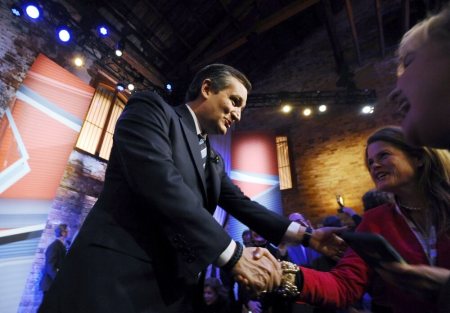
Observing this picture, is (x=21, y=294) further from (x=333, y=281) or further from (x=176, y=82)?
(x=176, y=82)

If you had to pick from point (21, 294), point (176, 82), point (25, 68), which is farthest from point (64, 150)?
point (176, 82)

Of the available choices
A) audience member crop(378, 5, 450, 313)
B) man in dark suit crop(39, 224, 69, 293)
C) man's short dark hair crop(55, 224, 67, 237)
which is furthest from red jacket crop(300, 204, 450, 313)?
man's short dark hair crop(55, 224, 67, 237)

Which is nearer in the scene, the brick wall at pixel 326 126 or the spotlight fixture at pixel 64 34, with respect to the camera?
the spotlight fixture at pixel 64 34

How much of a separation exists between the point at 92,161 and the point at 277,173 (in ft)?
15.6

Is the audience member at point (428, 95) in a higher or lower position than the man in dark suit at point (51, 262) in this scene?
higher

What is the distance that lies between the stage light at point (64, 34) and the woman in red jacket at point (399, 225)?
19.7ft

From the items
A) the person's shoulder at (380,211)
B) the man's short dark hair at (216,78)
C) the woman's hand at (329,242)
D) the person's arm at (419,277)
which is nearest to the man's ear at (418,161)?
the person's shoulder at (380,211)

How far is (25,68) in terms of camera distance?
5.10 m

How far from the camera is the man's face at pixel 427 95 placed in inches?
29.0

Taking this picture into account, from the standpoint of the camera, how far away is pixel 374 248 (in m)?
0.94

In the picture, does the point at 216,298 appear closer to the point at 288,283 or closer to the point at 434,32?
the point at 288,283

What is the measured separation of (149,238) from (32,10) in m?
5.88

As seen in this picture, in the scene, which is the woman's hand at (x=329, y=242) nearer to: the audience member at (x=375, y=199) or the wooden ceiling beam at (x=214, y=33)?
the audience member at (x=375, y=199)

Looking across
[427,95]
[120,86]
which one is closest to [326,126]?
[120,86]
